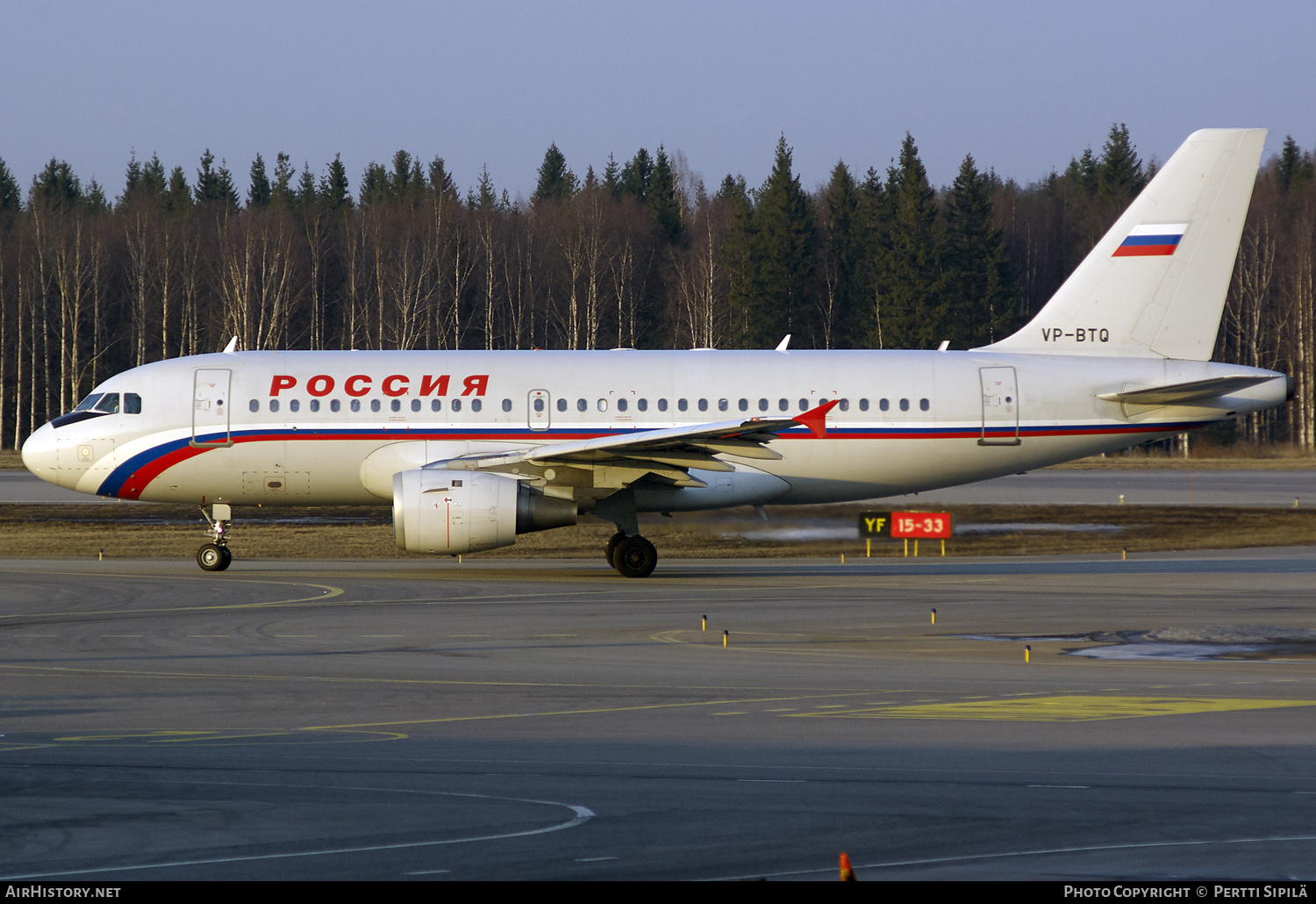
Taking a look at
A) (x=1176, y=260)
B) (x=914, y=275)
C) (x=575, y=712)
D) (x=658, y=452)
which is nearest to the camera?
(x=575, y=712)

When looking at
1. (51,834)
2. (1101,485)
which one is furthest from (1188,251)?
(51,834)

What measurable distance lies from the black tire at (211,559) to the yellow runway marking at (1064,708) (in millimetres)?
15982

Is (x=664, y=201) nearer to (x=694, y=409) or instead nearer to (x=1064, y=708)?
(x=694, y=409)

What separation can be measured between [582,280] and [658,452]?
188ft

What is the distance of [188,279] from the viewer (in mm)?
78188

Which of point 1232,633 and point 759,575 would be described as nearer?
point 1232,633

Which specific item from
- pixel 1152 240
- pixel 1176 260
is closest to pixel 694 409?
pixel 1152 240

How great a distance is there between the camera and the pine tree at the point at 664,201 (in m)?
93.8

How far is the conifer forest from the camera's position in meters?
75.1

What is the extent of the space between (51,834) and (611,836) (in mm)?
3176

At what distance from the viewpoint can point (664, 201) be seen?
318ft

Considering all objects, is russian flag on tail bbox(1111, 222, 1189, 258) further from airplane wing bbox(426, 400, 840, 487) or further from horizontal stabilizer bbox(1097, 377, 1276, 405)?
airplane wing bbox(426, 400, 840, 487)

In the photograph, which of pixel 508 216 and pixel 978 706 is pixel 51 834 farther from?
pixel 508 216

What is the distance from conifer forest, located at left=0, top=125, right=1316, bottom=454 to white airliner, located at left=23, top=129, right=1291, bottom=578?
45.7 m
